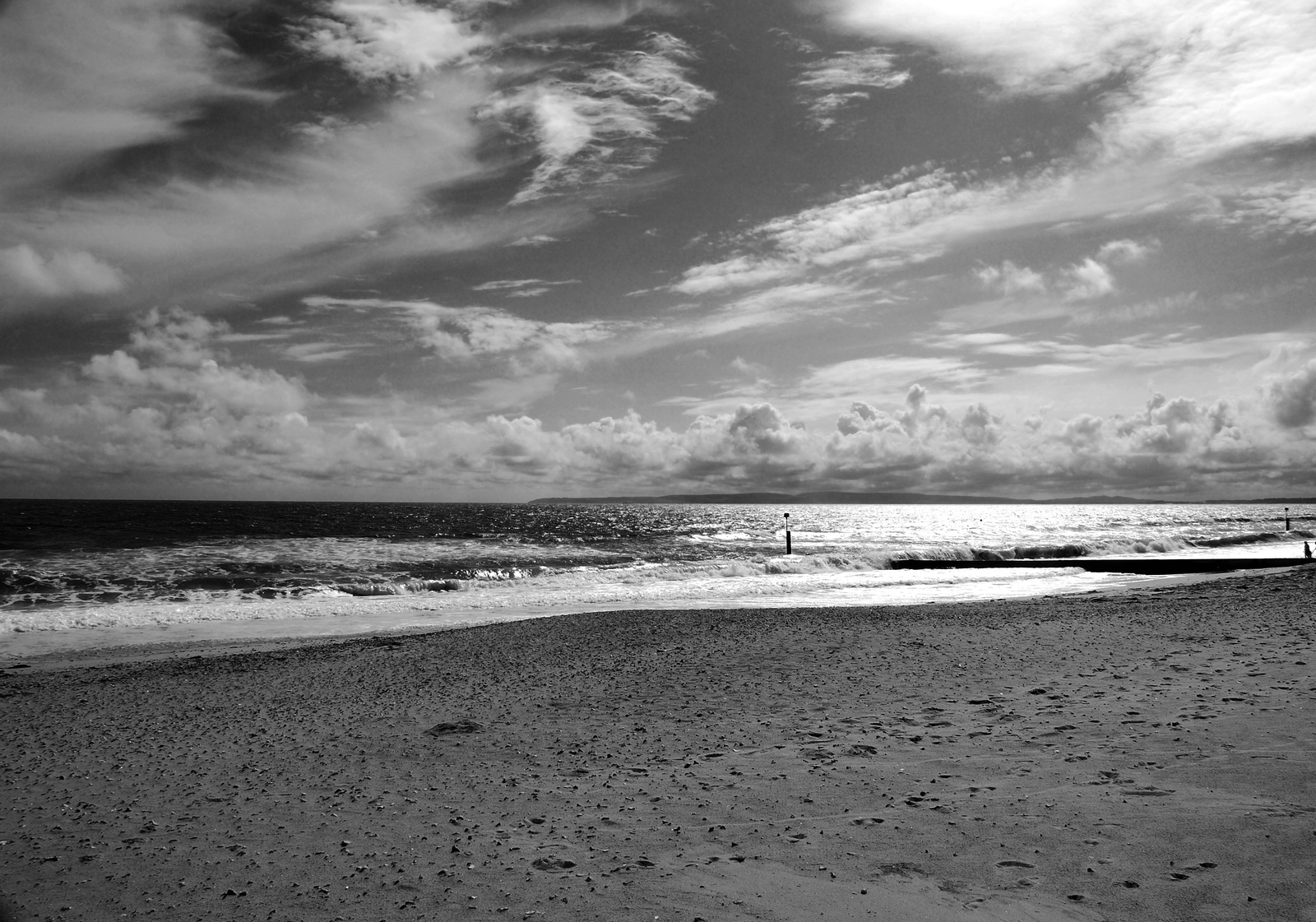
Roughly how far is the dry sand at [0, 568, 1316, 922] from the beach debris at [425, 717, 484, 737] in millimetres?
52

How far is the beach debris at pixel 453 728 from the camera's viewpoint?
27.2 feet

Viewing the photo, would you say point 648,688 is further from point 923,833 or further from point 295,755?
point 923,833

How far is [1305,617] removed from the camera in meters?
13.2

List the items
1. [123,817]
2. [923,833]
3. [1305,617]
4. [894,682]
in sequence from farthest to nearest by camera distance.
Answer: [1305,617] → [894,682] → [123,817] → [923,833]

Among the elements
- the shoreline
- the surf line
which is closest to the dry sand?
the shoreline

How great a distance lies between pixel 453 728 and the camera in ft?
27.6

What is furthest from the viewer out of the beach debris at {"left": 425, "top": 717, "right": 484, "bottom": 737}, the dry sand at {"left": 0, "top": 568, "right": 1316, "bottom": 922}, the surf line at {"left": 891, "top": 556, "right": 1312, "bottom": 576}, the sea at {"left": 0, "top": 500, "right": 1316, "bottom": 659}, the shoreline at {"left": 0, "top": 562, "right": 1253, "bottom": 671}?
the surf line at {"left": 891, "top": 556, "right": 1312, "bottom": 576}

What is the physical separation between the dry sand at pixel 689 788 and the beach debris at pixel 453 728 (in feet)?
0.17

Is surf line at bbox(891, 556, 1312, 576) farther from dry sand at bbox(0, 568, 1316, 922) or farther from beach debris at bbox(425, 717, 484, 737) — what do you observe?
beach debris at bbox(425, 717, 484, 737)

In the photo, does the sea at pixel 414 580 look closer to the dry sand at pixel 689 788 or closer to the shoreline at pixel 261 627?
the shoreline at pixel 261 627

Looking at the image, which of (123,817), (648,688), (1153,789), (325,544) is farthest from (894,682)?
(325,544)

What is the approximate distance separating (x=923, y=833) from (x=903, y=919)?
3.80 ft

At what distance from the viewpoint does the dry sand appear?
4660 mm

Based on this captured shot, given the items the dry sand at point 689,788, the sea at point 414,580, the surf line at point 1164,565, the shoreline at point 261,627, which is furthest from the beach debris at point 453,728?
the surf line at point 1164,565
